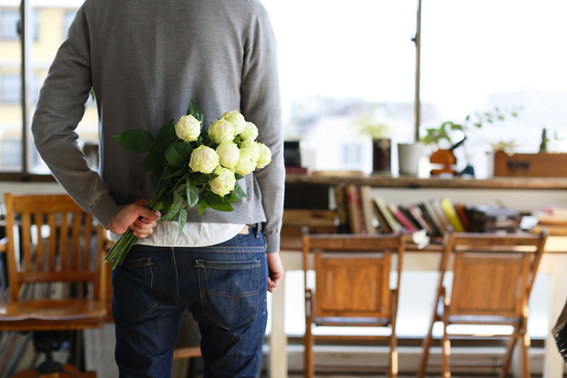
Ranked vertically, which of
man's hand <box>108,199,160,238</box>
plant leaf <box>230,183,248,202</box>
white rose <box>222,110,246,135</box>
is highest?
white rose <box>222,110,246,135</box>

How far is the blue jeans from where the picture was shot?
1.42 metres

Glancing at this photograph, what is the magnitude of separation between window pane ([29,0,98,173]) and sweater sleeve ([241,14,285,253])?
2126 mm

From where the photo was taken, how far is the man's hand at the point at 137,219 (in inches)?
53.9

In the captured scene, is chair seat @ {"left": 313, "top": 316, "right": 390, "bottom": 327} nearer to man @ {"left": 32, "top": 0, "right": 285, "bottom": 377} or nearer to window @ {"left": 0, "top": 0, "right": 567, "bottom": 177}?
window @ {"left": 0, "top": 0, "right": 567, "bottom": 177}

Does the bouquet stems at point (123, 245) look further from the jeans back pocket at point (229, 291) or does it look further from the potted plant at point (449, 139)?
the potted plant at point (449, 139)

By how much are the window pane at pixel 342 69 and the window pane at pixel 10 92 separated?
142cm

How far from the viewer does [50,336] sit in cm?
257

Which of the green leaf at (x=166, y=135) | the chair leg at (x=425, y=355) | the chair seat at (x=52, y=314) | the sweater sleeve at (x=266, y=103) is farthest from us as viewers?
the chair leg at (x=425, y=355)

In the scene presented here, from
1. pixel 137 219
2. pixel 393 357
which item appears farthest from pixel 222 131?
pixel 393 357

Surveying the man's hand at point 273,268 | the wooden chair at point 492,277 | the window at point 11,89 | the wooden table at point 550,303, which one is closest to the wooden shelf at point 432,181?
the wooden table at point 550,303

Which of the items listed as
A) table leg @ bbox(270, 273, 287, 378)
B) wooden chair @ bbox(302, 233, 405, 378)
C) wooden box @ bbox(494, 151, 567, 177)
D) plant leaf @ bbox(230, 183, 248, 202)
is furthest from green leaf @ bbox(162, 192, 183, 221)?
wooden box @ bbox(494, 151, 567, 177)

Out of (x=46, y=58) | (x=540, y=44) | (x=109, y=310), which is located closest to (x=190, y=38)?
(x=109, y=310)

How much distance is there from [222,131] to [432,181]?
2.14 metres

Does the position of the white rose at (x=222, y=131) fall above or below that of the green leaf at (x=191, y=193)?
above
